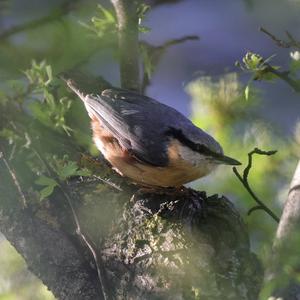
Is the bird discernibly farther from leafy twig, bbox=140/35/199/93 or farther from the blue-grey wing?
leafy twig, bbox=140/35/199/93

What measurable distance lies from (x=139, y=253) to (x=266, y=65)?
68 centimetres

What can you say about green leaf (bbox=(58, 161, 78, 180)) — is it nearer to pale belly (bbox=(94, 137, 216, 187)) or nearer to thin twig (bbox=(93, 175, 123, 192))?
thin twig (bbox=(93, 175, 123, 192))

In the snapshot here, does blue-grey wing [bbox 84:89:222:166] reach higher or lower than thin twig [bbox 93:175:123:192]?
higher

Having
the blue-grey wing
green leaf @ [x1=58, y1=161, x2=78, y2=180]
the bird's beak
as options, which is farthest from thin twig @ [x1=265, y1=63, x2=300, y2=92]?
the blue-grey wing

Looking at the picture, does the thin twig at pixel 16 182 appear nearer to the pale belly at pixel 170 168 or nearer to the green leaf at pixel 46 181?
the green leaf at pixel 46 181

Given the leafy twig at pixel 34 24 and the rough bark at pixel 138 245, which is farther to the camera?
the rough bark at pixel 138 245

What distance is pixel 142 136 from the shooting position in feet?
7.59

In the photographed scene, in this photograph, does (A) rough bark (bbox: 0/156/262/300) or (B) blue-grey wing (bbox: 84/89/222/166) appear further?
(B) blue-grey wing (bbox: 84/89/222/166)

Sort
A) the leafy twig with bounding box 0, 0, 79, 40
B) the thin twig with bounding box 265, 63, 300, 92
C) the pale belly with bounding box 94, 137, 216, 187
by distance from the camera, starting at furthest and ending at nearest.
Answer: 1. the pale belly with bounding box 94, 137, 216, 187
2. the thin twig with bounding box 265, 63, 300, 92
3. the leafy twig with bounding box 0, 0, 79, 40

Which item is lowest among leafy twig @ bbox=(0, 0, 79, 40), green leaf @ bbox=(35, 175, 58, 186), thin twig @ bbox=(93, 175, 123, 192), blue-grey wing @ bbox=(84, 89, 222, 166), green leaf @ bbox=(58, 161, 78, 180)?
thin twig @ bbox=(93, 175, 123, 192)

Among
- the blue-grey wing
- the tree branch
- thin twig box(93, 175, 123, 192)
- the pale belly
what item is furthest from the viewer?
the blue-grey wing

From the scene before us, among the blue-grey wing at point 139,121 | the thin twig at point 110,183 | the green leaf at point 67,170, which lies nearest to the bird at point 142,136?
the blue-grey wing at point 139,121

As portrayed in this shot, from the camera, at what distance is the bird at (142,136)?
2146 mm

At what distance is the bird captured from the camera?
215cm
